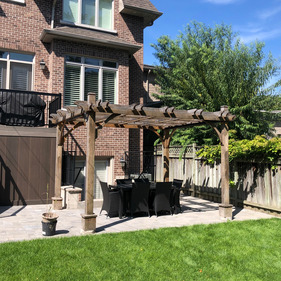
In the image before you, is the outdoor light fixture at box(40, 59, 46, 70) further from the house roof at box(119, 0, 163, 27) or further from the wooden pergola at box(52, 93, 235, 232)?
the house roof at box(119, 0, 163, 27)

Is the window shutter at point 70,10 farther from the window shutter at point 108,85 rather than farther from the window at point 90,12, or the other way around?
the window shutter at point 108,85

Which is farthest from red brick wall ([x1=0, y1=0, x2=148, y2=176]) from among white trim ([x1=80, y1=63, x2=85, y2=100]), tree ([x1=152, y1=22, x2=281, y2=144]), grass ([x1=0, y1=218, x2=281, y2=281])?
grass ([x1=0, y1=218, x2=281, y2=281])

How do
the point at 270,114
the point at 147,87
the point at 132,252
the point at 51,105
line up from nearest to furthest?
1. the point at 132,252
2. the point at 51,105
3. the point at 270,114
4. the point at 147,87

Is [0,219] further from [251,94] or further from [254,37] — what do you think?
[254,37]

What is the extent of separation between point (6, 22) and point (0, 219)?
692 cm

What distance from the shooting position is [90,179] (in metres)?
6.54

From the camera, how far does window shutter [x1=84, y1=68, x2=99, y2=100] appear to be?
451 inches

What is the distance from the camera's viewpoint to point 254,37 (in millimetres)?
12977

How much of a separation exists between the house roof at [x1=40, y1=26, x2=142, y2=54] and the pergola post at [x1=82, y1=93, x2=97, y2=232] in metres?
5.12

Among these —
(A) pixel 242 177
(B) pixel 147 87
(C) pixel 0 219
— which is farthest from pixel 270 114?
(C) pixel 0 219

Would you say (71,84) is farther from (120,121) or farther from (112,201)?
(112,201)

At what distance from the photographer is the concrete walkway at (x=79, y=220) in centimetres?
629

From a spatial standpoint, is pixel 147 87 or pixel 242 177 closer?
pixel 242 177

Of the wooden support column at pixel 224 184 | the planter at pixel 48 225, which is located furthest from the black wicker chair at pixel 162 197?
the planter at pixel 48 225
